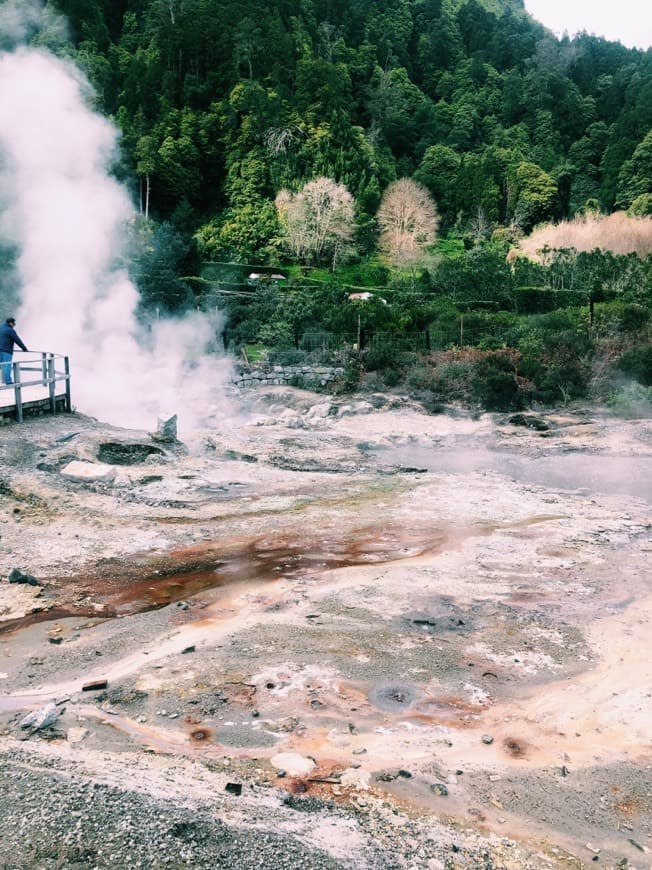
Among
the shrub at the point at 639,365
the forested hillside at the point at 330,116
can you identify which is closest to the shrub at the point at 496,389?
the shrub at the point at 639,365

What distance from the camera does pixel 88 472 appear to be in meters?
10.2

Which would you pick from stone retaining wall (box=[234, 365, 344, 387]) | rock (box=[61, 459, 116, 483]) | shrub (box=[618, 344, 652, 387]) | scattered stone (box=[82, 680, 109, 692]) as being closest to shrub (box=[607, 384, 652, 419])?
shrub (box=[618, 344, 652, 387])

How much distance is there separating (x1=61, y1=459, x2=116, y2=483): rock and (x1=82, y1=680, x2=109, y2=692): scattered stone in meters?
5.62

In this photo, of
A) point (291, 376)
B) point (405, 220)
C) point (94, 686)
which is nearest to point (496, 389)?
point (291, 376)

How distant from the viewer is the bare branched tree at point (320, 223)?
38.3 metres

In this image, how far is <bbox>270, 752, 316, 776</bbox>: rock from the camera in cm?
392

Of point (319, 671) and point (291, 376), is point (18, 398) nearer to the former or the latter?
point (291, 376)

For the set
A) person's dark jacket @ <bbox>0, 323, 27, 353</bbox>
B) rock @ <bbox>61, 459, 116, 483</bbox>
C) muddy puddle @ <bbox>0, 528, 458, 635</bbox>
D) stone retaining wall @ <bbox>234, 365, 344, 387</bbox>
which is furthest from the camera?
stone retaining wall @ <bbox>234, 365, 344, 387</bbox>

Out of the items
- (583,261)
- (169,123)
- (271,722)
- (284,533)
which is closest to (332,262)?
(583,261)

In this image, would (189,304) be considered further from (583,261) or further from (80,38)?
(80,38)

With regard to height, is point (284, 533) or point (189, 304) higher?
point (189, 304)

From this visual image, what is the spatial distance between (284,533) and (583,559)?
3449 mm

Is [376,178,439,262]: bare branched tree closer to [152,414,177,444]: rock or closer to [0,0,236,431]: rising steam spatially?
[0,0,236,431]: rising steam

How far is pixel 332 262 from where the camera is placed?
1539 inches
